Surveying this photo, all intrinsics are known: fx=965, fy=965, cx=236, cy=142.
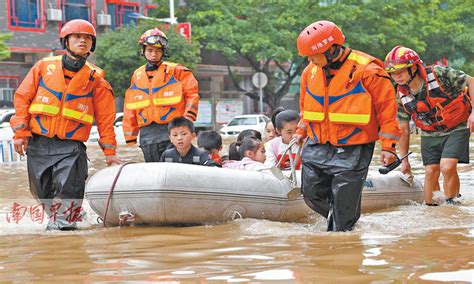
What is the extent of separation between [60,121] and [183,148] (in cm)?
114

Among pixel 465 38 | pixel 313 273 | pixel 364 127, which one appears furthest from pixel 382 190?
pixel 465 38

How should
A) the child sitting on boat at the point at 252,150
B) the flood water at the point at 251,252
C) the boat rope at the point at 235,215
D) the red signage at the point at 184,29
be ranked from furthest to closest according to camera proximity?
1. the red signage at the point at 184,29
2. the child sitting on boat at the point at 252,150
3. the boat rope at the point at 235,215
4. the flood water at the point at 251,252

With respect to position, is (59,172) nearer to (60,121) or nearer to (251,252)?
(60,121)

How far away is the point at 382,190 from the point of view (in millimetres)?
9039

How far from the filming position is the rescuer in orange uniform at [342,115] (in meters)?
6.71

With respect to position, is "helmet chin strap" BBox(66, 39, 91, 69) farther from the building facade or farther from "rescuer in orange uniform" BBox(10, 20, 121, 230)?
the building facade

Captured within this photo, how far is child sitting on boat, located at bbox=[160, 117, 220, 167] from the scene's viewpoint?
26.8 feet

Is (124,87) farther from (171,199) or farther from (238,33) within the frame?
(171,199)

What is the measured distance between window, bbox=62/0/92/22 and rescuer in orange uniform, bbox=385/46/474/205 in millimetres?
30036

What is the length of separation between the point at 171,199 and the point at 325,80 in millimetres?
1515

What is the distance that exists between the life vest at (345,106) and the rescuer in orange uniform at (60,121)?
1924 mm

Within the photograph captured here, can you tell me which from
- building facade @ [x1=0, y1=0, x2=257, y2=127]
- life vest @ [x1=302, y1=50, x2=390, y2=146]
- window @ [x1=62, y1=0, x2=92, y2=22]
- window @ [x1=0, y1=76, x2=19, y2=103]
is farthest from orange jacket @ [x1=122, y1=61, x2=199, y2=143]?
window @ [x1=62, y1=0, x2=92, y2=22]

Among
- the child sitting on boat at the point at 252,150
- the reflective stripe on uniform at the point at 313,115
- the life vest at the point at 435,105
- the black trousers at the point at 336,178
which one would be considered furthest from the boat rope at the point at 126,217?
the life vest at the point at 435,105

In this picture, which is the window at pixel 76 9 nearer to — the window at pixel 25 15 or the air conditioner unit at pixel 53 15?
the air conditioner unit at pixel 53 15
